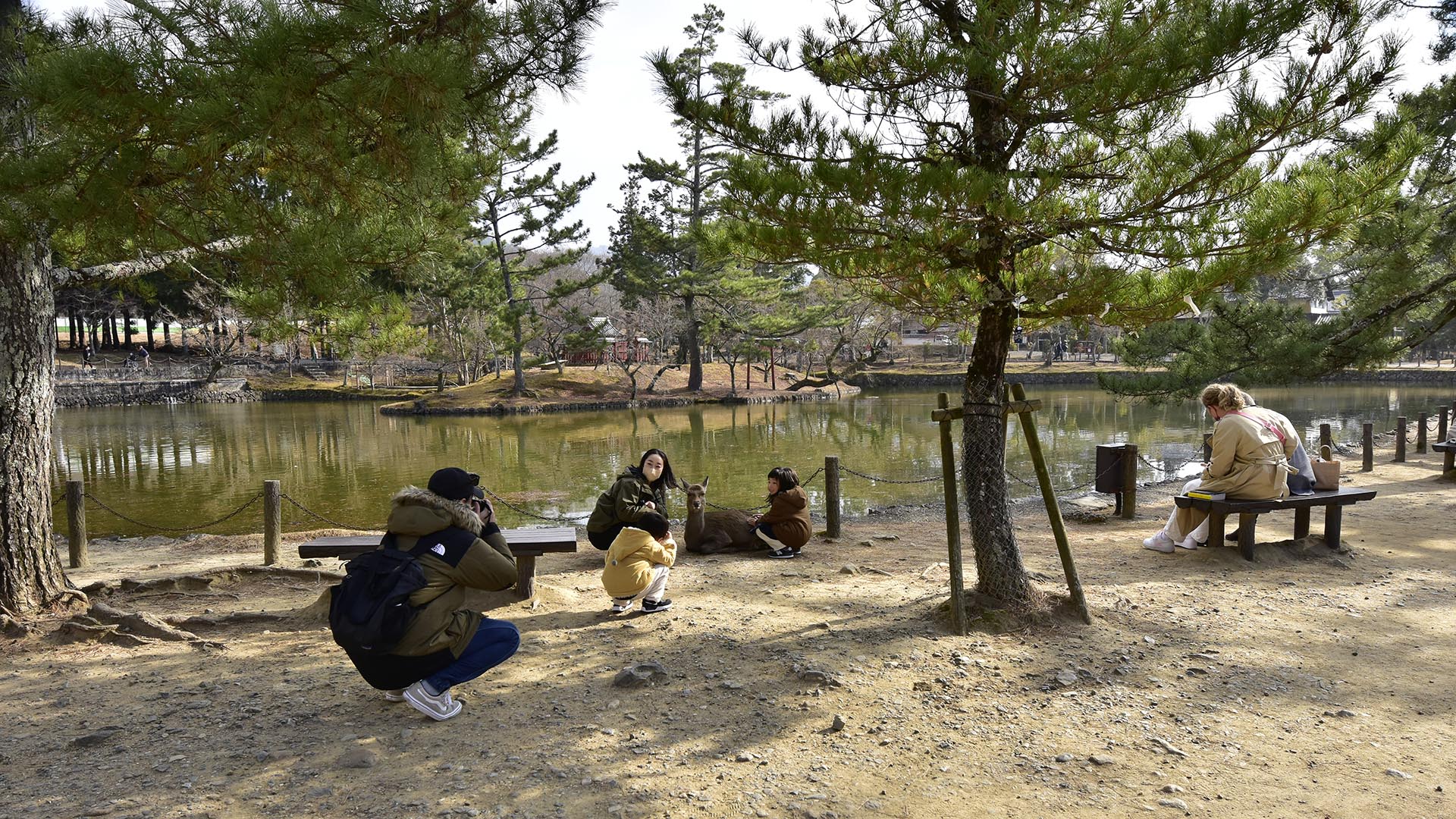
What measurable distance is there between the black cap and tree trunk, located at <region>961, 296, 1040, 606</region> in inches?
107

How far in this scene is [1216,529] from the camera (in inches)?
256

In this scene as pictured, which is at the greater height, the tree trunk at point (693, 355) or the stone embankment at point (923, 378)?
the tree trunk at point (693, 355)

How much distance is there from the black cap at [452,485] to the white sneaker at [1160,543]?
5.65 metres

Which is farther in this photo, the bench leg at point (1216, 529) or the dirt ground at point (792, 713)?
the bench leg at point (1216, 529)

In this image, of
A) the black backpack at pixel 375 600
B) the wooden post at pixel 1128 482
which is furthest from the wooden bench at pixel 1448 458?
the black backpack at pixel 375 600

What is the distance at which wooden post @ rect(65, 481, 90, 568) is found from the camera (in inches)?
286

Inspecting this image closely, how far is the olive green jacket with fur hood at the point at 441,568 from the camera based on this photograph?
3281 mm

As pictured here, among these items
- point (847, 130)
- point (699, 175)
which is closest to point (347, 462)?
point (847, 130)

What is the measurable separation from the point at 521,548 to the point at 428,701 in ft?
5.37

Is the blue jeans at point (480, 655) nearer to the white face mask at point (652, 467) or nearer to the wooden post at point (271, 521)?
the white face mask at point (652, 467)

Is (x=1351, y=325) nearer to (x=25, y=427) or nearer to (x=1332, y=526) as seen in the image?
(x=1332, y=526)

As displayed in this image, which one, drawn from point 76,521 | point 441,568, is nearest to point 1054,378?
point 76,521

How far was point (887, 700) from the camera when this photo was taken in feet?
12.6

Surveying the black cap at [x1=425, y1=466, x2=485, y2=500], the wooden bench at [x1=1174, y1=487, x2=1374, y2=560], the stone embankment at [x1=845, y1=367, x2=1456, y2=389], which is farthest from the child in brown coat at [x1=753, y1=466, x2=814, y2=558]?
the stone embankment at [x1=845, y1=367, x2=1456, y2=389]
